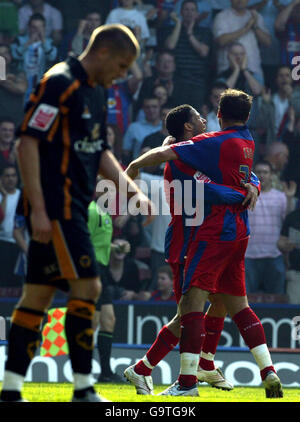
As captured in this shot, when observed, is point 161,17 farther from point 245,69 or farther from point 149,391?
point 149,391

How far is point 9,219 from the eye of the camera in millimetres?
12266

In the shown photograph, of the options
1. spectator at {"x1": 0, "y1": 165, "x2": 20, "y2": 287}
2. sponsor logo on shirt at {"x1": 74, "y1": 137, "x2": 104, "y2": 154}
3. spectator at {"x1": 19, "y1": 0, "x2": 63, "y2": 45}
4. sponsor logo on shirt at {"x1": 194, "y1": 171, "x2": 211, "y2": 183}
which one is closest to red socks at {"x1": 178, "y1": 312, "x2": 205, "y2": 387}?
sponsor logo on shirt at {"x1": 194, "y1": 171, "x2": 211, "y2": 183}

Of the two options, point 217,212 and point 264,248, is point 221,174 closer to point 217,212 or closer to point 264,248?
point 217,212

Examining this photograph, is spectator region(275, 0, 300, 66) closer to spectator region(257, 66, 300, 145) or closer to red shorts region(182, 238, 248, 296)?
spectator region(257, 66, 300, 145)

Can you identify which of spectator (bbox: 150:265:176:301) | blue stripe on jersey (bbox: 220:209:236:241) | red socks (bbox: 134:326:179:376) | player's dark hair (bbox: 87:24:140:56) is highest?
player's dark hair (bbox: 87:24:140:56)

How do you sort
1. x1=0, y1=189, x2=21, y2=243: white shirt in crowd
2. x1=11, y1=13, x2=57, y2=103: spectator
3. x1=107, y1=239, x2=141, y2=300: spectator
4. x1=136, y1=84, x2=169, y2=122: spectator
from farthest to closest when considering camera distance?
x1=11, y1=13, x2=57, y2=103: spectator
x1=136, y1=84, x2=169, y2=122: spectator
x1=0, y1=189, x2=21, y2=243: white shirt in crowd
x1=107, y1=239, x2=141, y2=300: spectator

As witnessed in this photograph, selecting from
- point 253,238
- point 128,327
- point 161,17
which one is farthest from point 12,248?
point 161,17

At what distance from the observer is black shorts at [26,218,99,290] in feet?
15.8

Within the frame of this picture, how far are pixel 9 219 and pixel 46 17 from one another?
3202 millimetres

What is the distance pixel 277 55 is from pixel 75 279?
9583 mm

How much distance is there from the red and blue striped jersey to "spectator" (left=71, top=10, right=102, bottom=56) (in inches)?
277

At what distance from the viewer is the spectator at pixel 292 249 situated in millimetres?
12359

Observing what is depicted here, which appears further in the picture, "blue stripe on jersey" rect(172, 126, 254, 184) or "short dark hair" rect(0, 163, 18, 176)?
"short dark hair" rect(0, 163, 18, 176)

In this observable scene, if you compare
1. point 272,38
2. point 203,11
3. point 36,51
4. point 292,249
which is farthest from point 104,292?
point 272,38
